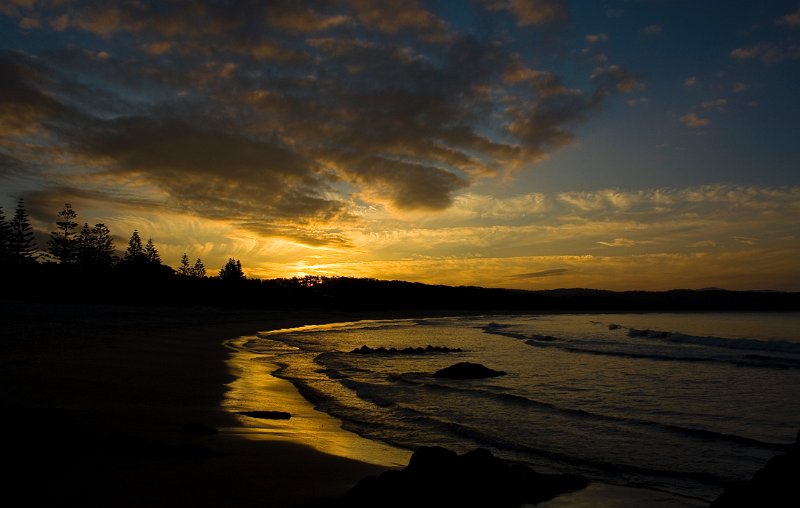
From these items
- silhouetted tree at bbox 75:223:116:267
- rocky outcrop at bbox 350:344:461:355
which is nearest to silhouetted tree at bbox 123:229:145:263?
silhouetted tree at bbox 75:223:116:267

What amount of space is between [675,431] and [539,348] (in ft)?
69.1

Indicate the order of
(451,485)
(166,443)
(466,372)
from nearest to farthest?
(451,485) < (166,443) < (466,372)

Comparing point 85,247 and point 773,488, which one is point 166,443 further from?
point 85,247

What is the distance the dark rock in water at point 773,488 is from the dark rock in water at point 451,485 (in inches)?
90.4

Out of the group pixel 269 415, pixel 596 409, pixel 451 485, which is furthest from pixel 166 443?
pixel 596 409

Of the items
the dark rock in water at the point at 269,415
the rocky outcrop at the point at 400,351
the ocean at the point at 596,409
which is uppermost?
the dark rock in water at the point at 269,415

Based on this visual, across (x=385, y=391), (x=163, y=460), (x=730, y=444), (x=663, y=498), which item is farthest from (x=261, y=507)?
(x=385, y=391)

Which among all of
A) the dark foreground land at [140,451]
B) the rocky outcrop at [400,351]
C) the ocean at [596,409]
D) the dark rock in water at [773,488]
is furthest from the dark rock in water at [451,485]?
the rocky outcrop at [400,351]

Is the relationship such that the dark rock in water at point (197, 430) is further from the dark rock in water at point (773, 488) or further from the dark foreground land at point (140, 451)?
the dark rock in water at point (773, 488)

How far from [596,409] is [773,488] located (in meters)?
9.25

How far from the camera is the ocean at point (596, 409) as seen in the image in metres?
8.90

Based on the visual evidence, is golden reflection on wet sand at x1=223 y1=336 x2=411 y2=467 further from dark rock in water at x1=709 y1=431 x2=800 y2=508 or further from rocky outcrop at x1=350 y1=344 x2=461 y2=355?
rocky outcrop at x1=350 y1=344 x2=461 y2=355

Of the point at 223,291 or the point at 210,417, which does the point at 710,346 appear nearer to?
the point at 210,417

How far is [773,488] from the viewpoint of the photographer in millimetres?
4551
